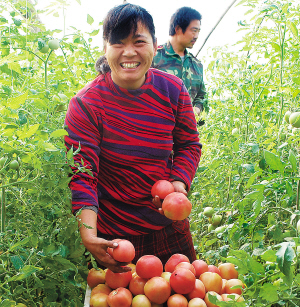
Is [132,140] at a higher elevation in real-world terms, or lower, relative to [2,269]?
higher

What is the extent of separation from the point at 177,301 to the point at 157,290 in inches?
2.8

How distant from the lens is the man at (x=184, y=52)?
2.81m

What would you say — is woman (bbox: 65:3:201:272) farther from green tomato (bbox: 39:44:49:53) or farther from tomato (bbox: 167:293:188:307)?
tomato (bbox: 167:293:188:307)

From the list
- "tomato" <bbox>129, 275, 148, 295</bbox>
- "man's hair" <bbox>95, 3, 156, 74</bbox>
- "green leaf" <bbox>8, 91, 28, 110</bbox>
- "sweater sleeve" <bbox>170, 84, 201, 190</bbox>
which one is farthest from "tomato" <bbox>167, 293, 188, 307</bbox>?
"man's hair" <bbox>95, 3, 156, 74</bbox>

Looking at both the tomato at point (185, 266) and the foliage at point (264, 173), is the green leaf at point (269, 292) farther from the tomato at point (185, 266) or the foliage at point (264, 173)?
the tomato at point (185, 266)

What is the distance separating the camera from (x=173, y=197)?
1351 millimetres

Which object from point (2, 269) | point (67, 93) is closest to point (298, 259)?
point (2, 269)

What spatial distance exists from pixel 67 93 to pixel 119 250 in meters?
0.63

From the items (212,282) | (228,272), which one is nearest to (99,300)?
(212,282)

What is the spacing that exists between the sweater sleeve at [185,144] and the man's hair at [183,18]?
149 cm

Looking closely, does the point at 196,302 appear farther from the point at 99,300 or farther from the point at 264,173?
the point at 264,173

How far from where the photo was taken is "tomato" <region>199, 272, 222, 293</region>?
1.23 m

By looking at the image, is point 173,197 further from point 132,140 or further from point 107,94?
point 107,94

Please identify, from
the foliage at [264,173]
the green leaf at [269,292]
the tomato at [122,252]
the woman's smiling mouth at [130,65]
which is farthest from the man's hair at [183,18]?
the green leaf at [269,292]
